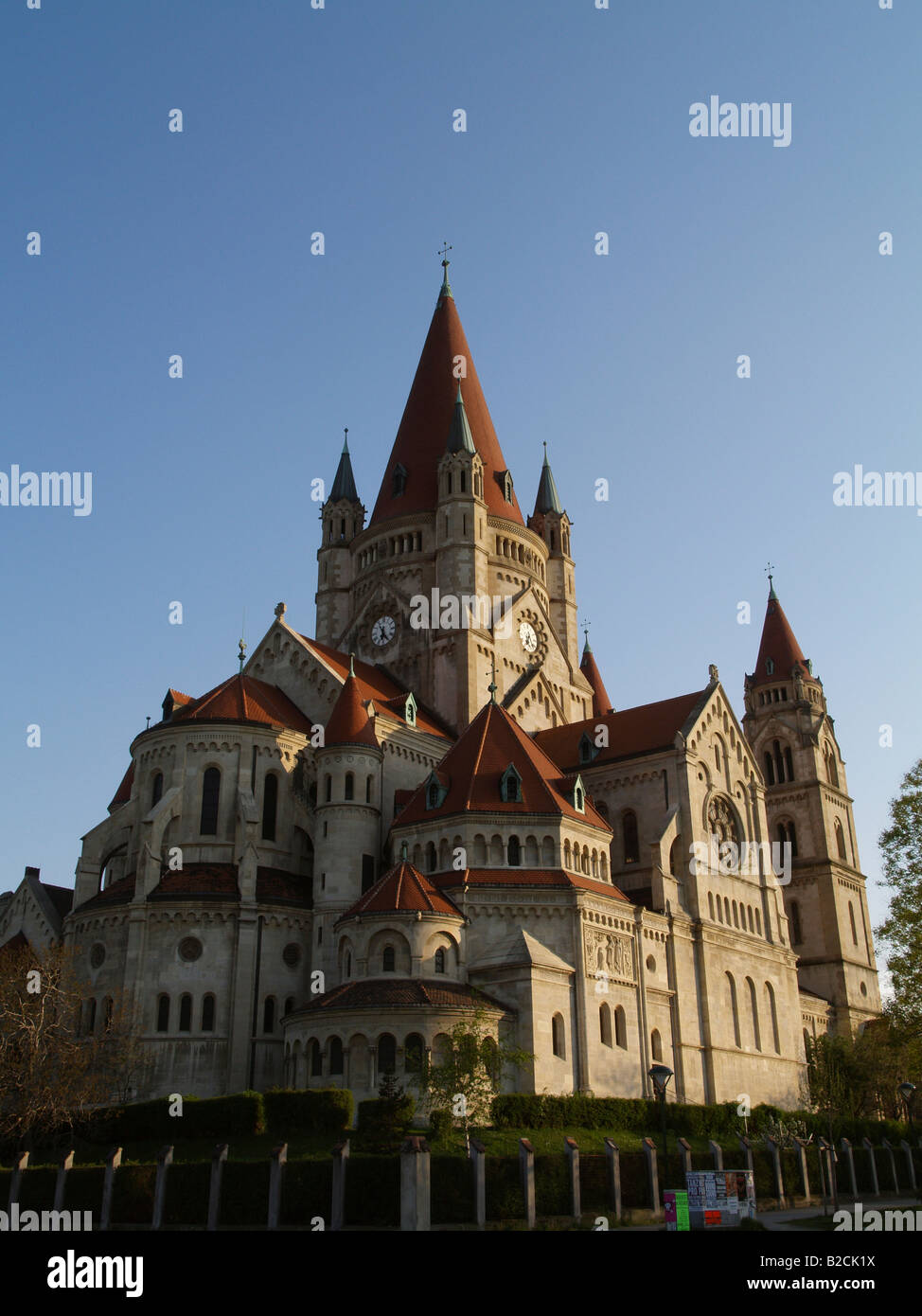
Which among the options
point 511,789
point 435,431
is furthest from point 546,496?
point 511,789

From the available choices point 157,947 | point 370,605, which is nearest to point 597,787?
point 370,605

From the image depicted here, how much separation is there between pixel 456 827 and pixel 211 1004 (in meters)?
11.9

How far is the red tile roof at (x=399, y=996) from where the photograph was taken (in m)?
41.1

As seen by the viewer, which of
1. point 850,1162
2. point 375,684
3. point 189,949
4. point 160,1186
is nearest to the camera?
point 160,1186

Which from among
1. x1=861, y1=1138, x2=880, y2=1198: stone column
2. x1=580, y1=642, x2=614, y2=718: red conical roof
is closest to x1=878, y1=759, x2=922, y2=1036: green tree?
x1=861, y1=1138, x2=880, y2=1198: stone column

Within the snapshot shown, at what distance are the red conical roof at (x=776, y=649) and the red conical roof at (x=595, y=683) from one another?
11141mm

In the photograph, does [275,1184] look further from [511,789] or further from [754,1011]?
[754,1011]

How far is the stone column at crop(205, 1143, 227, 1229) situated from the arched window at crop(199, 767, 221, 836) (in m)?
22.0

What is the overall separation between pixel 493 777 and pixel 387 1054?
13721 millimetres

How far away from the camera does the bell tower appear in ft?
251

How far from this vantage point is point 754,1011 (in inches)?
2290

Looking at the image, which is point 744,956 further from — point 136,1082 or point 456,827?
point 136,1082

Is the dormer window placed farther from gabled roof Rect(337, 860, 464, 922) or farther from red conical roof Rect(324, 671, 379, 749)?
red conical roof Rect(324, 671, 379, 749)

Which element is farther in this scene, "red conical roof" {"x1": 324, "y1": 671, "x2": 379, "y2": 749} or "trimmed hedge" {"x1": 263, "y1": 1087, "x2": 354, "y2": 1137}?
"red conical roof" {"x1": 324, "y1": 671, "x2": 379, "y2": 749}
